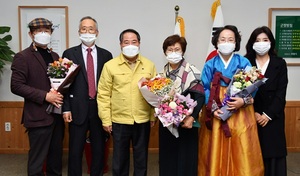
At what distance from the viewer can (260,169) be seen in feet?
8.19

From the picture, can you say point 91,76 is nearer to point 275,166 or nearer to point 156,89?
point 156,89

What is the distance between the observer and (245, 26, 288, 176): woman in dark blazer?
2568 mm

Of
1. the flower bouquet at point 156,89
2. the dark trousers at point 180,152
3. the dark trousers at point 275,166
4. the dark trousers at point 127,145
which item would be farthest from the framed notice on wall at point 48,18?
the dark trousers at point 275,166

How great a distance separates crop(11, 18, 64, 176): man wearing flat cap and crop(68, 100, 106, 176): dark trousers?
0.20 m

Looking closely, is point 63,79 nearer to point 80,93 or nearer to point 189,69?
point 80,93

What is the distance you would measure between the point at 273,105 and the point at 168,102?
2.97 feet

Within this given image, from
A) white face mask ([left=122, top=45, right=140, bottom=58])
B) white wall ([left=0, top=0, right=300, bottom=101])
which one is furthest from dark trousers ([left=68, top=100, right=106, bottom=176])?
white wall ([left=0, top=0, right=300, bottom=101])

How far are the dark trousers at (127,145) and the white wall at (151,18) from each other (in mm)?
1568

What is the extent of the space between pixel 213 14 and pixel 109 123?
83.6 inches

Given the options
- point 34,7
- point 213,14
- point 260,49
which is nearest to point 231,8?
point 213,14

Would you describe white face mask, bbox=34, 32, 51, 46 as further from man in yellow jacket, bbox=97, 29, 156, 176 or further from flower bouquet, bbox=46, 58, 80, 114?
man in yellow jacket, bbox=97, 29, 156, 176

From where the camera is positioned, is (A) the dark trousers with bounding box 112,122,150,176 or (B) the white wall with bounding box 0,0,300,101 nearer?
(A) the dark trousers with bounding box 112,122,150,176

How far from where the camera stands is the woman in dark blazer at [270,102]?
8.43 ft

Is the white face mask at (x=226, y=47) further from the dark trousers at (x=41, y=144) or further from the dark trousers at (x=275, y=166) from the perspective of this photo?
the dark trousers at (x=41, y=144)
